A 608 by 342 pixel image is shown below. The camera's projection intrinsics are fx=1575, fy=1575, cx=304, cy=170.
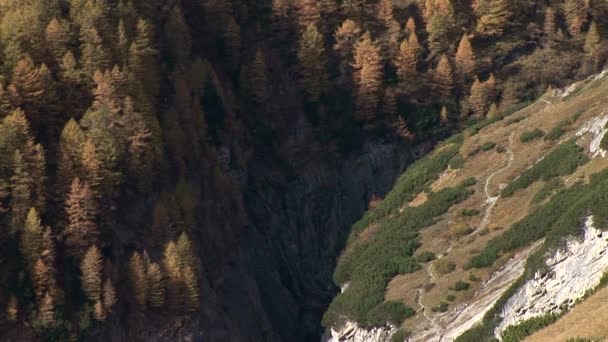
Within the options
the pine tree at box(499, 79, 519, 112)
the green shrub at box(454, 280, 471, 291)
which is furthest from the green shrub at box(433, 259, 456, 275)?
the pine tree at box(499, 79, 519, 112)

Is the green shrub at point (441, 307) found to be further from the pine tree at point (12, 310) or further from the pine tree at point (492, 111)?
the pine tree at point (492, 111)

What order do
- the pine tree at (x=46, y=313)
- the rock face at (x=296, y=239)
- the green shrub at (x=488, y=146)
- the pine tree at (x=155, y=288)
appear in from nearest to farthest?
the pine tree at (x=46, y=313) < the pine tree at (x=155, y=288) < the rock face at (x=296, y=239) < the green shrub at (x=488, y=146)

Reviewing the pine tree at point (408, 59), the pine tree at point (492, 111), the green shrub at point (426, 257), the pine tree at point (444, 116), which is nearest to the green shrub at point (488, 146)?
the pine tree at point (492, 111)

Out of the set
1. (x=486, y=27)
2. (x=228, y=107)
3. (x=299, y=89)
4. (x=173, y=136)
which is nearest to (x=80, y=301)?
(x=173, y=136)

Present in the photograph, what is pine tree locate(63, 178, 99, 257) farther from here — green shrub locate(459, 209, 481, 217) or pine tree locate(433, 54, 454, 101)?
pine tree locate(433, 54, 454, 101)

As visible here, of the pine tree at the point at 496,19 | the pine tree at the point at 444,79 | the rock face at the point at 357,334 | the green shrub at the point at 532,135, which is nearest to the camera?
the rock face at the point at 357,334

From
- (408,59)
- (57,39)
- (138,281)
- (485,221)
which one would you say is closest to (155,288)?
(138,281)
